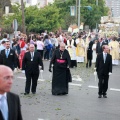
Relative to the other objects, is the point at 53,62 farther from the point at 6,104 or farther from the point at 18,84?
the point at 6,104

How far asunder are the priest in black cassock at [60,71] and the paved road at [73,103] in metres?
0.28

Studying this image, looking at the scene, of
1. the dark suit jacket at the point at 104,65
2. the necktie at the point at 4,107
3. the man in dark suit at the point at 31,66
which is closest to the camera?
the necktie at the point at 4,107

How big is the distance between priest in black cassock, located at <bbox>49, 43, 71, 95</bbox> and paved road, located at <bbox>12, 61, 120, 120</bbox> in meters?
0.28

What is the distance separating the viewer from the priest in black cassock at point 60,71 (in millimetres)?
17172

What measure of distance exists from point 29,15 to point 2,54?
28.6 m

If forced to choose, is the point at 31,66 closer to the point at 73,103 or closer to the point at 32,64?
the point at 32,64

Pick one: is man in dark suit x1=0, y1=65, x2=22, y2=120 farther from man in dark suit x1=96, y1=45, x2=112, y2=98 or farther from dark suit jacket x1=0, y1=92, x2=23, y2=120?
man in dark suit x1=96, y1=45, x2=112, y2=98

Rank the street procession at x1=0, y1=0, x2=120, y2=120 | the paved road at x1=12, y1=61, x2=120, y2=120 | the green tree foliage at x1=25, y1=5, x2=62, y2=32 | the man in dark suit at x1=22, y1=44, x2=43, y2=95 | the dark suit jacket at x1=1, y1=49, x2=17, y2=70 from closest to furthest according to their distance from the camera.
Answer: the street procession at x1=0, y1=0, x2=120, y2=120, the paved road at x1=12, y1=61, x2=120, y2=120, the man in dark suit at x1=22, y1=44, x2=43, y2=95, the dark suit jacket at x1=1, y1=49, x2=17, y2=70, the green tree foliage at x1=25, y1=5, x2=62, y2=32

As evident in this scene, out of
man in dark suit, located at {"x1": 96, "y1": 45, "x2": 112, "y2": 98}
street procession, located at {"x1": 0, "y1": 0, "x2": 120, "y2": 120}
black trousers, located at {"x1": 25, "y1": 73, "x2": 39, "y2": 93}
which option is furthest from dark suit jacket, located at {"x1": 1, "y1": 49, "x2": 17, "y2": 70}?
man in dark suit, located at {"x1": 96, "y1": 45, "x2": 112, "y2": 98}

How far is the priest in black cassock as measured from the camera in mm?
17172

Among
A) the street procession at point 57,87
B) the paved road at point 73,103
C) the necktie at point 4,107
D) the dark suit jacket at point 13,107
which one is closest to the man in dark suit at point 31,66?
the street procession at point 57,87

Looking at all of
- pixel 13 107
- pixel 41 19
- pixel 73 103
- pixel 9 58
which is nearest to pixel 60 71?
pixel 9 58

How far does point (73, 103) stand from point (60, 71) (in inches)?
89.1

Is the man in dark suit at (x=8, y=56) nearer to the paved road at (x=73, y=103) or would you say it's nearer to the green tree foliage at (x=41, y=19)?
the paved road at (x=73, y=103)
